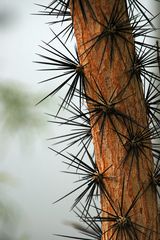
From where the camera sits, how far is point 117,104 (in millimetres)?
622

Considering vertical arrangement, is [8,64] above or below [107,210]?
above

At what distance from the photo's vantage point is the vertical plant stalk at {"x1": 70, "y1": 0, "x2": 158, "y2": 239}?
623 millimetres

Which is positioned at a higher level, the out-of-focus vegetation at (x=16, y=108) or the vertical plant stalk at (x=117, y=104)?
the out-of-focus vegetation at (x=16, y=108)

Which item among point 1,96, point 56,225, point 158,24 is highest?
point 158,24

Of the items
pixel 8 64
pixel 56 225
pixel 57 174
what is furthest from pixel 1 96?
pixel 56 225

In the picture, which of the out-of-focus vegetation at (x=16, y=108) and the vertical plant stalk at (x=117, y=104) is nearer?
the vertical plant stalk at (x=117, y=104)

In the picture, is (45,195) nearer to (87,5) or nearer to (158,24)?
(158,24)

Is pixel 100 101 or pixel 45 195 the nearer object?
pixel 100 101

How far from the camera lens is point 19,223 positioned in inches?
51.9

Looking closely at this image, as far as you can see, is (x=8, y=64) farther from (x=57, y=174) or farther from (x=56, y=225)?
(x=56, y=225)

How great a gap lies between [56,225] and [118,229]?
0.74 m

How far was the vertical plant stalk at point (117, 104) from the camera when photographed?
2.04 ft

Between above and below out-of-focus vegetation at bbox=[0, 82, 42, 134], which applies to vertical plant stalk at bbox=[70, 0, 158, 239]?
below

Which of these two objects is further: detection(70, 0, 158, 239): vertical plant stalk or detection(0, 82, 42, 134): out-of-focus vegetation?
detection(0, 82, 42, 134): out-of-focus vegetation
